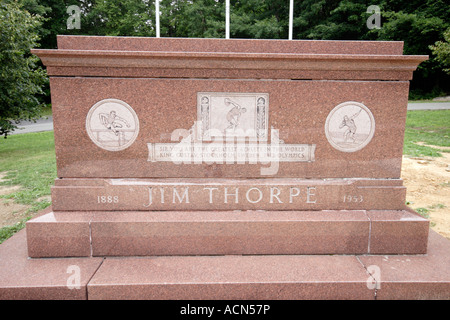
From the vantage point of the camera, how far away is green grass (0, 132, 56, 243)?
4.79 m

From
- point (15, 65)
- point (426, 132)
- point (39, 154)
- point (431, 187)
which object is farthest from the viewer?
point (426, 132)

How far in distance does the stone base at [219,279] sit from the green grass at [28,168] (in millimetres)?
1542

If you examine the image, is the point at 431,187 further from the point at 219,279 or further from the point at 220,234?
the point at 219,279

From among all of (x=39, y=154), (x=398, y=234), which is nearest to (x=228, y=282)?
(x=398, y=234)

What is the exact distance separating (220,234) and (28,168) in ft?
21.4

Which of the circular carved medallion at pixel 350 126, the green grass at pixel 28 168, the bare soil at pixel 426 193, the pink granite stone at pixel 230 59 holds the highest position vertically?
the pink granite stone at pixel 230 59

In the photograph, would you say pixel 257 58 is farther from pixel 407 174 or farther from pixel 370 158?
pixel 407 174

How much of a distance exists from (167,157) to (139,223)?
25.4 inches

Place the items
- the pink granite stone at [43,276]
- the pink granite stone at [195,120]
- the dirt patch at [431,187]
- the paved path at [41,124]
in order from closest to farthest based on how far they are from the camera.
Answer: the pink granite stone at [43,276], the pink granite stone at [195,120], the dirt patch at [431,187], the paved path at [41,124]

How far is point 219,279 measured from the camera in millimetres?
2381

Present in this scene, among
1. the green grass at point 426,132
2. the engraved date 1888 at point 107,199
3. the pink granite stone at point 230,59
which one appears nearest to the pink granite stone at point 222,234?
the engraved date 1888 at point 107,199

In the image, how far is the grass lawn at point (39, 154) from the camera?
16.6 ft

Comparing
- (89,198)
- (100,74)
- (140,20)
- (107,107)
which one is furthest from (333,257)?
(140,20)

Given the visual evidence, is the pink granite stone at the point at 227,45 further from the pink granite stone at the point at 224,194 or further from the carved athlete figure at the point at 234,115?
the pink granite stone at the point at 224,194
